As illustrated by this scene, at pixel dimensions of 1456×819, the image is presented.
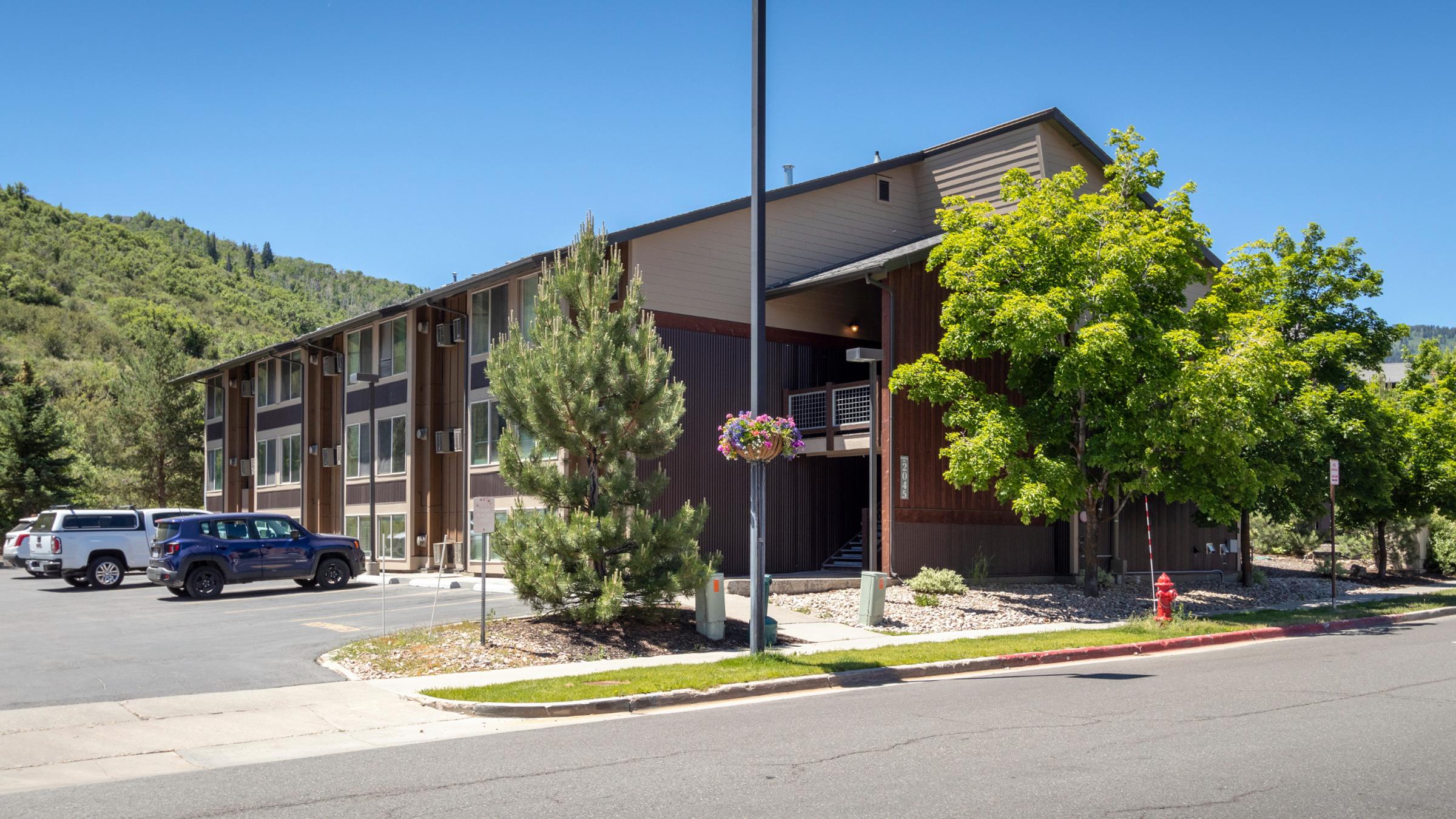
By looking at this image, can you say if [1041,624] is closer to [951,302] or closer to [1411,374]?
[951,302]

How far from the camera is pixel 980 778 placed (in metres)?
7.89

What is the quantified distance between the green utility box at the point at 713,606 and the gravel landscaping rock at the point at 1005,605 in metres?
3.82

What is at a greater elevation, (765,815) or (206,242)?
(206,242)

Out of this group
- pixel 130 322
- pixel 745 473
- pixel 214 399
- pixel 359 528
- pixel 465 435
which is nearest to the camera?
pixel 745 473

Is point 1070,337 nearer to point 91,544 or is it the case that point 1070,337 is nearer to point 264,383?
point 91,544

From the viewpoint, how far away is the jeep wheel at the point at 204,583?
78.0ft

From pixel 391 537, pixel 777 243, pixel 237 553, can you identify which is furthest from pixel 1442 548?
pixel 237 553

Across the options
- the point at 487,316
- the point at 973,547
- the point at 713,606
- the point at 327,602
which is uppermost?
the point at 487,316

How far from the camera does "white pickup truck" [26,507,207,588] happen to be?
27.1m

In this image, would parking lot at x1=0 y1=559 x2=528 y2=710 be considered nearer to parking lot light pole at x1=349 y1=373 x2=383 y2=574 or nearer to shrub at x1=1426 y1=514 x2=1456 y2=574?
parking lot light pole at x1=349 y1=373 x2=383 y2=574

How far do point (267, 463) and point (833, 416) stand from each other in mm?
25146

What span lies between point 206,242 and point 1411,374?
177 m

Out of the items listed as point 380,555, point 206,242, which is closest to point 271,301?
point 206,242

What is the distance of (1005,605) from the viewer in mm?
22078
